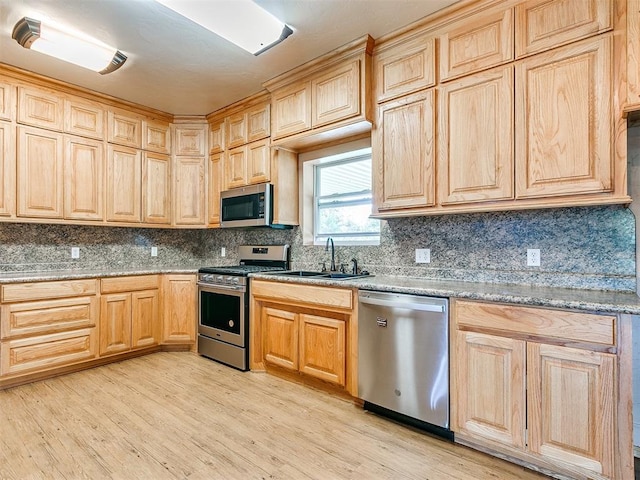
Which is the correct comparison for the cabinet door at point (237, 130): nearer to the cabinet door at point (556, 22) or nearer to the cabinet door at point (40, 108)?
the cabinet door at point (40, 108)

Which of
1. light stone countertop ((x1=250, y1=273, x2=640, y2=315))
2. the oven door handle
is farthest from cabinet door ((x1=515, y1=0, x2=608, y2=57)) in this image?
the oven door handle

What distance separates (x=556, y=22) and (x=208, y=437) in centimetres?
308

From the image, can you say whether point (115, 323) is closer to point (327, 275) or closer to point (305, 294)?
point (305, 294)

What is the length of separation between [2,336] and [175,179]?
7.13 feet

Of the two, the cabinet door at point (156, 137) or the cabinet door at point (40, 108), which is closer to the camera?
the cabinet door at point (40, 108)

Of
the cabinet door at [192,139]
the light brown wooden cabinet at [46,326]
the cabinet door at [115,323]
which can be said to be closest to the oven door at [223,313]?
the cabinet door at [115,323]

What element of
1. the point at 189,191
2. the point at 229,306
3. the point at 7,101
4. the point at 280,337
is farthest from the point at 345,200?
the point at 7,101

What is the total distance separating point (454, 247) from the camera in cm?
256

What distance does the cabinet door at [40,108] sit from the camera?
3090 mm

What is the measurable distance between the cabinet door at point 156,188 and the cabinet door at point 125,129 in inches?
7.5

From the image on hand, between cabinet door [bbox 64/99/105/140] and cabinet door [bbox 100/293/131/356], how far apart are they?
1632mm

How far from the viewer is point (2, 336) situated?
2.76m

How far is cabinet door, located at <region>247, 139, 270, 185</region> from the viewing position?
352 centimetres

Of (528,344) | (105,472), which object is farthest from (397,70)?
(105,472)
